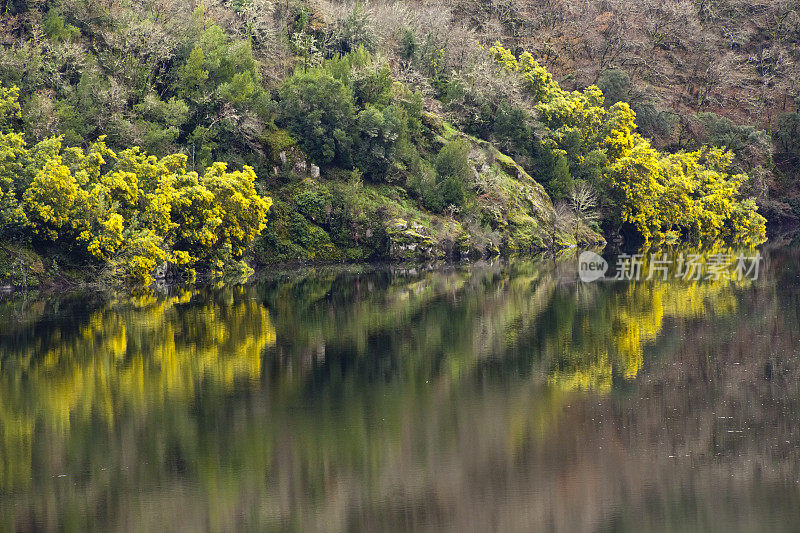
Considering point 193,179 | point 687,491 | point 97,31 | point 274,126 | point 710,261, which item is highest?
point 97,31

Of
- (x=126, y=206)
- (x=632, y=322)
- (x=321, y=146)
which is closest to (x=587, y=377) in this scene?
(x=632, y=322)

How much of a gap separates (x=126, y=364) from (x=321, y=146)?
125 ft

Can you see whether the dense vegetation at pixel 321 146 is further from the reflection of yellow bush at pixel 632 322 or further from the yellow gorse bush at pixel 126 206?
the reflection of yellow bush at pixel 632 322

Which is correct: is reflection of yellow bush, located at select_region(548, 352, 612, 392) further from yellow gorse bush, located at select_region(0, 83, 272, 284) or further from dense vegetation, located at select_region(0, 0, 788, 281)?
dense vegetation, located at select_region(0, 0, 788, 281)

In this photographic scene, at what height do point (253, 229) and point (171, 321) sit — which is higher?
point (253, 229)

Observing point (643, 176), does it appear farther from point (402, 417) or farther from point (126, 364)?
point (402, 417)

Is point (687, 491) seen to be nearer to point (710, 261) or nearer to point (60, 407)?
point (60, 407)

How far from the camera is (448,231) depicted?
69.7m

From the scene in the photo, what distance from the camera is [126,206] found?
54.6m

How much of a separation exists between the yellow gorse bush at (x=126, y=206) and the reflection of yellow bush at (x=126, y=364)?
7.76 m

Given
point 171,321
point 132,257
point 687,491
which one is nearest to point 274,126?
point 132,257

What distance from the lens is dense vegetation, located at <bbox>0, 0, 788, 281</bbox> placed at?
55156 mm

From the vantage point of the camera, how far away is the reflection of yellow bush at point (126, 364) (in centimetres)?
2705

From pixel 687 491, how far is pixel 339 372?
561 inches
